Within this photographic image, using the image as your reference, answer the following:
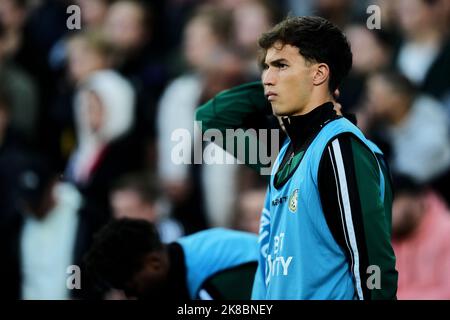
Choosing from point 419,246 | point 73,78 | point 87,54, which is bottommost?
point 419,246

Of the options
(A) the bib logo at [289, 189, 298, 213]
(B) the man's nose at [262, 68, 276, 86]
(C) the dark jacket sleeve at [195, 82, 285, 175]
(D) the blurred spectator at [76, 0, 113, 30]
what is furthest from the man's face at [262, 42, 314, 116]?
(D) the blurred spectator at [76, 0, 113, 30]

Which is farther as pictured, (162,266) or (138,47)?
(138,47)

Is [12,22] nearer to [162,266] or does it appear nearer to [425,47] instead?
[425,47]

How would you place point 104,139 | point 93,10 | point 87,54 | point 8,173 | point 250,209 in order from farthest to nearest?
point 93,10 < point 87,54 < point 104,139 < point 8,173 < point 250,209

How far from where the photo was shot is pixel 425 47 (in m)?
6.54

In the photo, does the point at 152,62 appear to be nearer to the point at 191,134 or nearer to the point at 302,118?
the point at 191,134

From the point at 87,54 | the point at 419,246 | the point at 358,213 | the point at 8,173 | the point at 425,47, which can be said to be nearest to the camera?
the point at 358,213

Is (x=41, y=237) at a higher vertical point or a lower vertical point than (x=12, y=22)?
lower

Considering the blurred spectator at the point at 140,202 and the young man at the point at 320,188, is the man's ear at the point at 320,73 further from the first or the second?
the blurred spectator at the point at 140,202

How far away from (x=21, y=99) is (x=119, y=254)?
3.81 m

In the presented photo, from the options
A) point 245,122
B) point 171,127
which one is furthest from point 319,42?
point 171,127

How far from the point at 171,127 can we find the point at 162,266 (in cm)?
271
